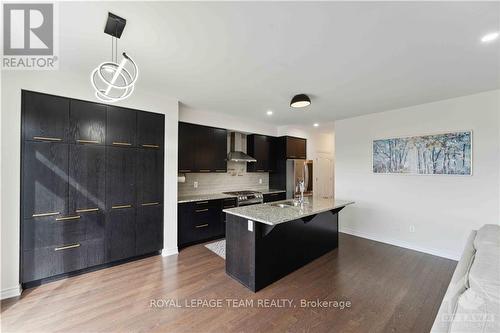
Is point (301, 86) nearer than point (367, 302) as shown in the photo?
No

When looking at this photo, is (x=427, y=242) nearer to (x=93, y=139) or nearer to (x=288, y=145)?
(x=288, y=145)

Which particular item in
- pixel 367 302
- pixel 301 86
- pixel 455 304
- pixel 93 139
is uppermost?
pixel 301 86

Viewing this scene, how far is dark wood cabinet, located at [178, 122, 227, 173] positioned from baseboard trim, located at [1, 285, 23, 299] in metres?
2.45

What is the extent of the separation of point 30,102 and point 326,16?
10.9ft

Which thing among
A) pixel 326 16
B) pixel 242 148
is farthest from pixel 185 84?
pixel 242 148

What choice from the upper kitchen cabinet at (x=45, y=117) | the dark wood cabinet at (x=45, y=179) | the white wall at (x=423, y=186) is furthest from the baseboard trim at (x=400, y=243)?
the upper kitchen cabinet at (x=45, y=117)

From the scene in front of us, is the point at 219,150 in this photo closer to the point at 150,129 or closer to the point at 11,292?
the point at 150,129

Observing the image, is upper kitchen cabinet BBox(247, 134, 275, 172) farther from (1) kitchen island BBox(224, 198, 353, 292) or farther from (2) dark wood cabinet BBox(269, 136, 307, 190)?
(1) kitchen island BBox(224, 198, 353, 292)

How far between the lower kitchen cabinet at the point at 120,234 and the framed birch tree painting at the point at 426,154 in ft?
15.1

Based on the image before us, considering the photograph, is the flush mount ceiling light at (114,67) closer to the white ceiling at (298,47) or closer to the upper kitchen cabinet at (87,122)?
the white ceiling at (298,47)

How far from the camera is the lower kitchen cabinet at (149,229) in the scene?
3.21m

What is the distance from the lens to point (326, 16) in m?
1.62

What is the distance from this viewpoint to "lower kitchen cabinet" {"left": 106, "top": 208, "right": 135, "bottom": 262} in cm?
297
